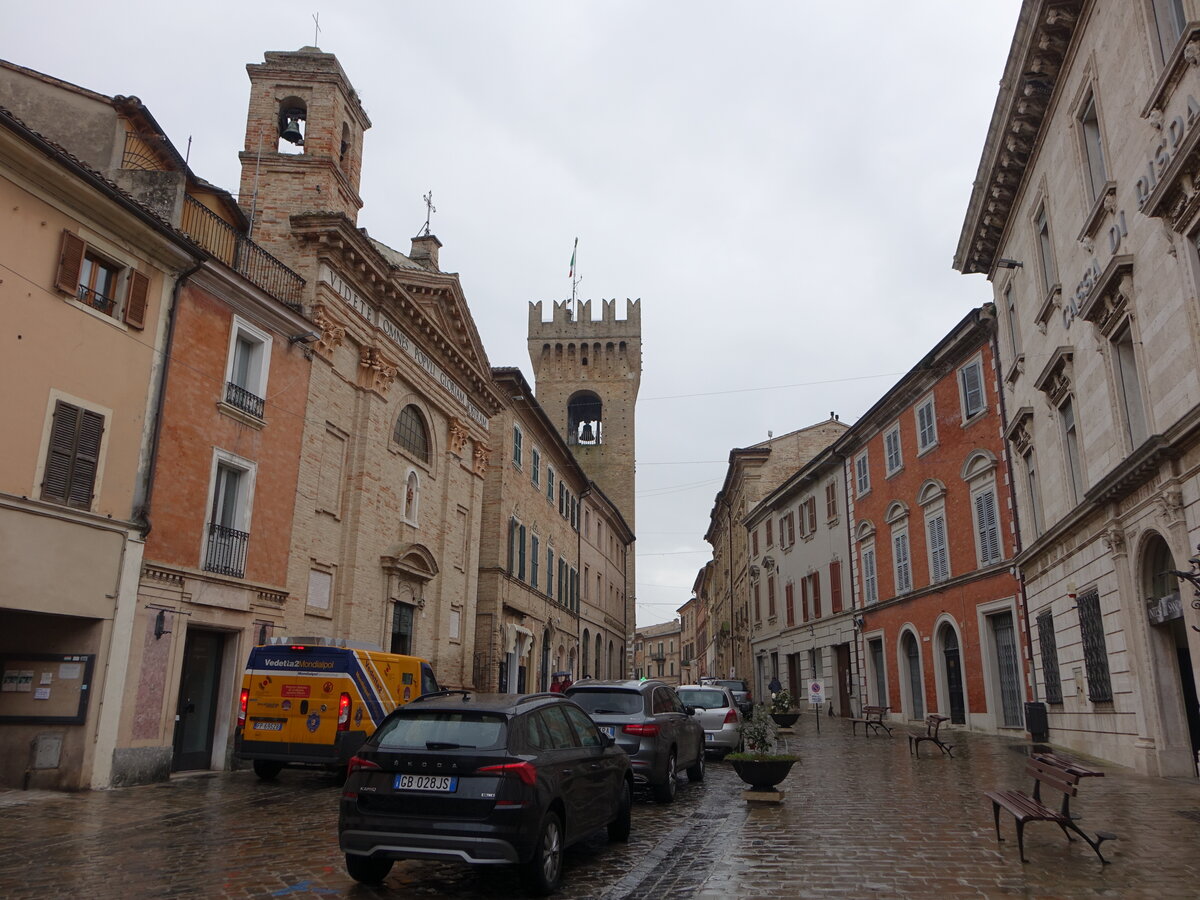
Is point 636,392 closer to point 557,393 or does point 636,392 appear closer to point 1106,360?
point 557,393

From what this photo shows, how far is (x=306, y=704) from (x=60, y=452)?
16.1ft

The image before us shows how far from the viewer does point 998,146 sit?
18.4 m

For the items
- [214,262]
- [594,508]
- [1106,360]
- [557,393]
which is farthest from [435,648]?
[557,393]

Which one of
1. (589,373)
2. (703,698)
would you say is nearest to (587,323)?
(589,373)

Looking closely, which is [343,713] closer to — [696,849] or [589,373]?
[696,849]

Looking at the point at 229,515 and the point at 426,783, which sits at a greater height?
the point at 229,515

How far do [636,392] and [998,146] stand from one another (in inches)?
2050

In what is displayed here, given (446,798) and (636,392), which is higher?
(636,392)

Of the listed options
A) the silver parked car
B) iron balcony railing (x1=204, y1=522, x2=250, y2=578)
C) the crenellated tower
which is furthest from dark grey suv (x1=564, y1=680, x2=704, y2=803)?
the crenellated tower

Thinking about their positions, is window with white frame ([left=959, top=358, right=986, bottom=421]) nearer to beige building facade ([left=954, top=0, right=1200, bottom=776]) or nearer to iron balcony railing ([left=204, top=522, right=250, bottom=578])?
beige building facade ([left=954, top=0, right=1200, bottom=776])

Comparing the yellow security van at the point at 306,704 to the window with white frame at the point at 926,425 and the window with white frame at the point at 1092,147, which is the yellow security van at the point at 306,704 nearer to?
the window with white frame at the point at 1092,147

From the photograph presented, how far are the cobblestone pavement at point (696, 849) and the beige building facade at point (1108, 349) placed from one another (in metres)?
2.27

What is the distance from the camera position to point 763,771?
11.4 m

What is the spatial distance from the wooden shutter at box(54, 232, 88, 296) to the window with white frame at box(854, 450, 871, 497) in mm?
26562
